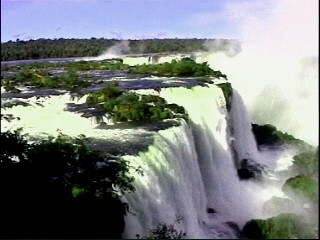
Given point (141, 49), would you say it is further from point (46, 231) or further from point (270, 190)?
point (46, 231)

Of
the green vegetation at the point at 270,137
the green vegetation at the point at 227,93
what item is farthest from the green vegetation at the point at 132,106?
the green vegetation at the point at 270,137

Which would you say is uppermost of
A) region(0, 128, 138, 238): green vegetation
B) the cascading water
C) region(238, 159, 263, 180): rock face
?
region(0, 128, 138, 238): green vegetation

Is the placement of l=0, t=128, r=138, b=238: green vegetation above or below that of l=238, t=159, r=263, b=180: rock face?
above

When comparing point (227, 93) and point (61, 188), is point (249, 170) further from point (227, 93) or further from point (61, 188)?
point (61, 188)

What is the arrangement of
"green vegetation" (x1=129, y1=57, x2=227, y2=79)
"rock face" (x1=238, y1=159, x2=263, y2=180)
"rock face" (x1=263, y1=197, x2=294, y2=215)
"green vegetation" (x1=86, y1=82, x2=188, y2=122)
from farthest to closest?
"green vegetation" (x1=129, y1=57, x2=227, y2=79), "rock face" (x1=238, y1=159, x2=263, y2=180), "green vegetation" (x1=86, y1=82, x2=188, y2=122), "rock face" (x1=263, y1=197, x2=294, y2=215)

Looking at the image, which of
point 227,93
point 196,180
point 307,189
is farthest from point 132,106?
point 307,189

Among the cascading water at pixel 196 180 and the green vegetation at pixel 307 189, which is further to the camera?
the cascading water at pixel 196 180

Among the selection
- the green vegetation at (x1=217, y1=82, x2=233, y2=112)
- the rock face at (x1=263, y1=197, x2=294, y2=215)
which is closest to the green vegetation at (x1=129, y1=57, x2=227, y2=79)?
the green vegetation at (x1=217, y1=82, x2=233, y2=112)

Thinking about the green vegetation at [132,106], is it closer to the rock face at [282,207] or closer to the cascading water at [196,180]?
the cascading water at [196,180]

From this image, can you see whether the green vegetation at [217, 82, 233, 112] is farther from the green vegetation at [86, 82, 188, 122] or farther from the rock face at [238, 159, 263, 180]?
the green vegetation at [86, 82, 188, 122]
